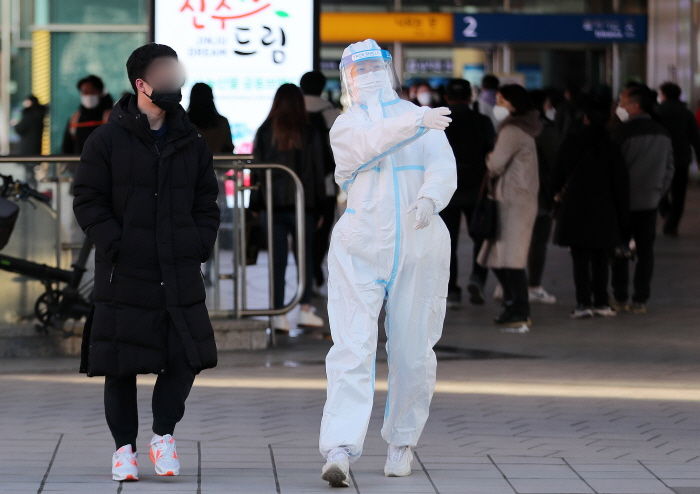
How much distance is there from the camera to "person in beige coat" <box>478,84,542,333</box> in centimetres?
1090

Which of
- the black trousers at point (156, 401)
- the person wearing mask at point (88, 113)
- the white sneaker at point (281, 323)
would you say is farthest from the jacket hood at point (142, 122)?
the person wearing mask at point (88, 113)

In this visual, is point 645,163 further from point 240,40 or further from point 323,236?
point 240,40

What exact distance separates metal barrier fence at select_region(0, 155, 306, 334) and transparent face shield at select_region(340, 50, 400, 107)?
12.2 ft

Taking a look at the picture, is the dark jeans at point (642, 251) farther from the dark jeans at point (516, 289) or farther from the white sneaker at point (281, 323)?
the white sneaker at point (281, 323)

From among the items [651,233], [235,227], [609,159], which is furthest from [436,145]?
[651,233]

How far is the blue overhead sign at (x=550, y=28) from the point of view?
30.9 metres

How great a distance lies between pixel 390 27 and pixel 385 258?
25.2 metres

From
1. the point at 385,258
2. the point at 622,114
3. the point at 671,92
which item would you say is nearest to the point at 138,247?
the point at 385,258

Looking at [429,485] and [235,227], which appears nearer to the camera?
[429,485]

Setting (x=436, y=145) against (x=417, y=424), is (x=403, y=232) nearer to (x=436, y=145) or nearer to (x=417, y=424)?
(x=436, y=145)

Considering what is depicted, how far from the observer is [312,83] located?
37.8 ft

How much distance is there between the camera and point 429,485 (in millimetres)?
6043

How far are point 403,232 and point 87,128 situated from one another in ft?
33.6

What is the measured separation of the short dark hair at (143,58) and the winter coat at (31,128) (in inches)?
557
